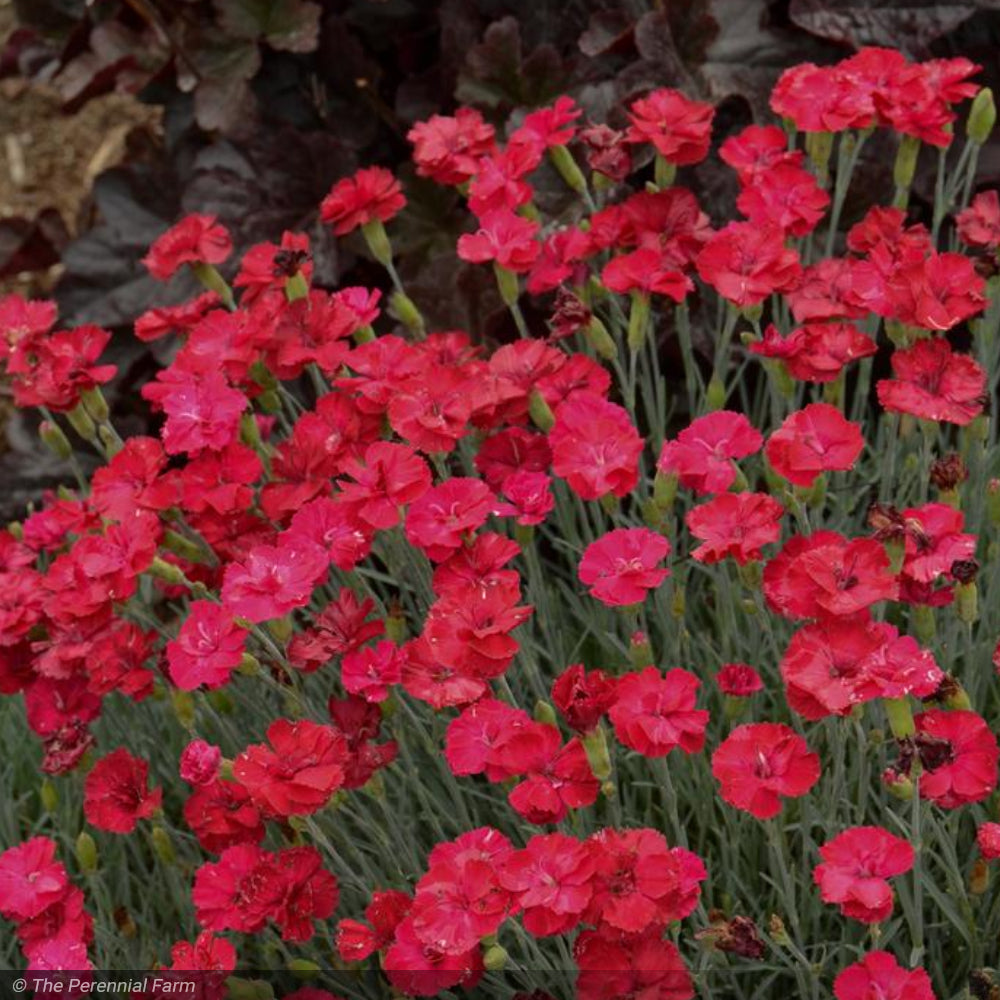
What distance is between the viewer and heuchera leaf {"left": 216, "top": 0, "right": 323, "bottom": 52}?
6.68 ft

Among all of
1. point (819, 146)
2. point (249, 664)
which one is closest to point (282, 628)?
point (249, 664)

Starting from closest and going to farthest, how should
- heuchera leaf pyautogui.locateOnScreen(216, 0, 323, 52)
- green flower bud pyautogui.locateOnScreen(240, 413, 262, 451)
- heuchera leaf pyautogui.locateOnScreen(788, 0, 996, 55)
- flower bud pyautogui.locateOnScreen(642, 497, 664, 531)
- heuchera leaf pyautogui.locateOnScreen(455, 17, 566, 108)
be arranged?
1. flower bud pyautogui.locateOnScreen(642, 497, 664, 531)
2. green flower bud pyautogui.locateOnScreen(240, 413, 262, 451)
3. heuchera leaf pyautogui.locateOnScreen(788, 0, 996, 55)
4. heuchera leaf pyautogui.locateOnScreen(455, 17, 566, 108)
5. heuchera leaf pyautogui.locateOnScreen(216, 0, 323, 52)

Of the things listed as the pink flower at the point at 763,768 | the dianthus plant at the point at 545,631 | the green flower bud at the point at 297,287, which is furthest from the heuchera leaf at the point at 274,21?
the pink flower at the point at 763,768

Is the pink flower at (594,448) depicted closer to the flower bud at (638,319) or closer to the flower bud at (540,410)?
the flower bud at (540,410)

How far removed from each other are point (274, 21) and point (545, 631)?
1.10m

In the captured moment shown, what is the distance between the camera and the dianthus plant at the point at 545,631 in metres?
0.95

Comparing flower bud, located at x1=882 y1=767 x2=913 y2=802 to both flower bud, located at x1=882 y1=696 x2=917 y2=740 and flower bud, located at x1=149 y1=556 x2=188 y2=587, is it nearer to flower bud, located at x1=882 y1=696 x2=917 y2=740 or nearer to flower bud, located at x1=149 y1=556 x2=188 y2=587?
flower bud, located at x1=882 y1=696 x2=917 y2=740

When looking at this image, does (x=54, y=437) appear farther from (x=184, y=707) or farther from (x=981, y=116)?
(x=981, y=116)

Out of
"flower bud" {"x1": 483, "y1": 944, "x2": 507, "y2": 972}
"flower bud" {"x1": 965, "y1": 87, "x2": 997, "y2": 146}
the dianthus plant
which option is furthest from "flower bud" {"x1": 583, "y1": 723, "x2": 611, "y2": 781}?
"flower bud" {"x1": 965, "y1": 87, "x2": 997, "y2": 146}

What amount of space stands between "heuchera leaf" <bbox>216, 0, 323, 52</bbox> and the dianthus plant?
0.64 m

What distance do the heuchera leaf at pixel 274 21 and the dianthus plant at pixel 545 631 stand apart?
2.11ft

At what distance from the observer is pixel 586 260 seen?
4.99ft

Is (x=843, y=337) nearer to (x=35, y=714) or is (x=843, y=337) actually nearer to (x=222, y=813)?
(x=222, y=813)

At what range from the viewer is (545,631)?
1357 mm
